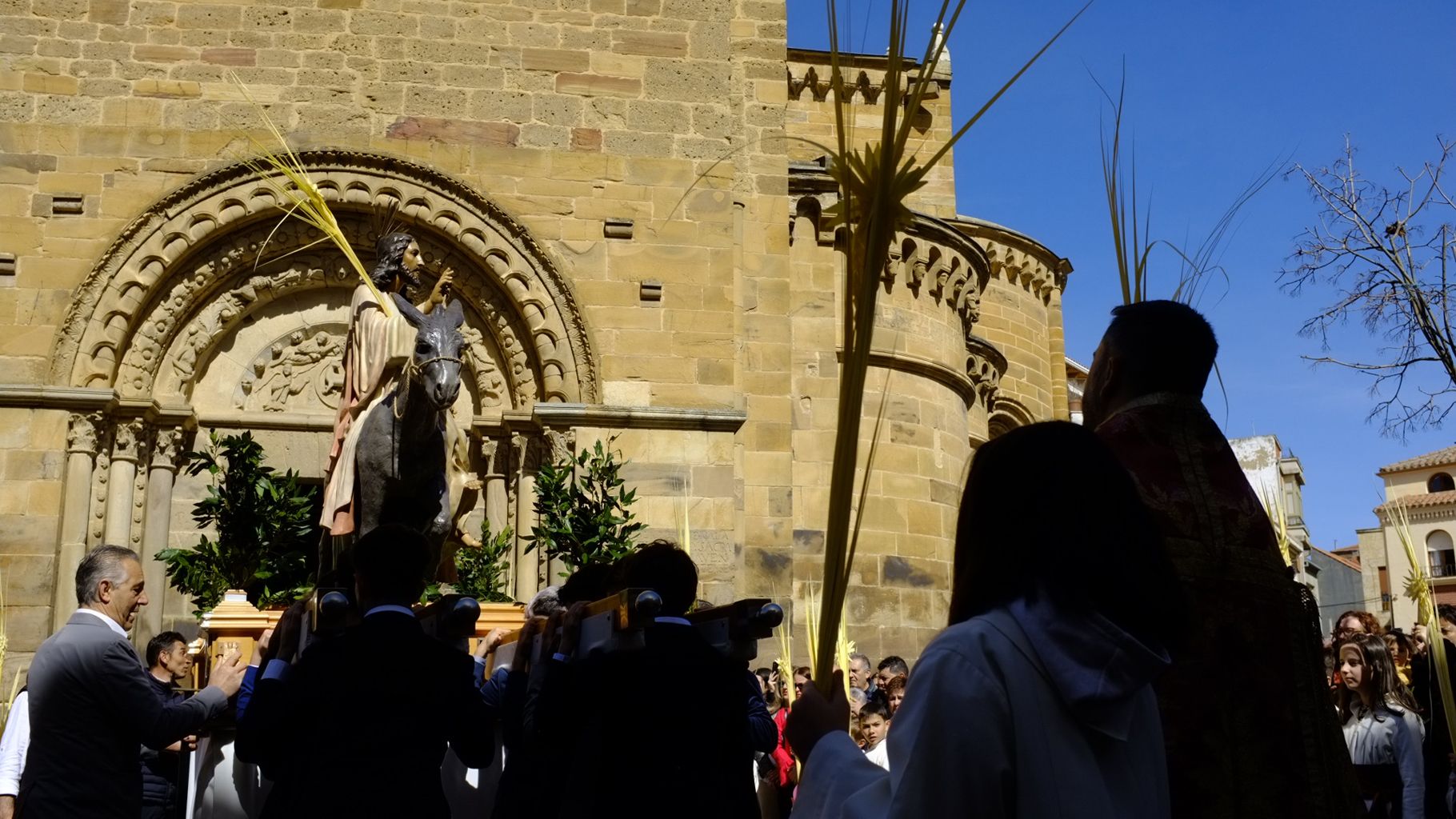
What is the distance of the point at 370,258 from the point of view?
41.3ft

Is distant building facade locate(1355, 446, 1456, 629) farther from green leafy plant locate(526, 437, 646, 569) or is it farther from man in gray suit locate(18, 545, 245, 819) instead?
man in gray suit locate(18, 545, 245, 819)

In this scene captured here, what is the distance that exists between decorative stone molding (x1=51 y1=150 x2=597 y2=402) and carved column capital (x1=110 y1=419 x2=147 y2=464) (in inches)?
12.1

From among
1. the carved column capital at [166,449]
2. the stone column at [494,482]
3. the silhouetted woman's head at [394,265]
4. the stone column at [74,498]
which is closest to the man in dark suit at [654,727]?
the silhouetted woman's head at [394,265]

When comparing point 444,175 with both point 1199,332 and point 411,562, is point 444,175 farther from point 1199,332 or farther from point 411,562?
point 1199,332

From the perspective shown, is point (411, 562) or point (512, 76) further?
point (512, 76)

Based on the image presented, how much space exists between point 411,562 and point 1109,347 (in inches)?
82.5

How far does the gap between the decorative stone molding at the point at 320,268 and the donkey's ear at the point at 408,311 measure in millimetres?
4166

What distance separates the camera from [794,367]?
14867 mm

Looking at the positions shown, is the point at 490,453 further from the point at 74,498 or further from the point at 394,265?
the point at 394,265

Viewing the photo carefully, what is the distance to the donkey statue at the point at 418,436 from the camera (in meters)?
7.34

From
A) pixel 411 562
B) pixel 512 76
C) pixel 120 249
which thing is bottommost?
pixel 411 562

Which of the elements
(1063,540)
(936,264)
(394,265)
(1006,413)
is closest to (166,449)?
(394,265)

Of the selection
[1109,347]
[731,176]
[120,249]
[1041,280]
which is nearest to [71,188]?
[120,249]

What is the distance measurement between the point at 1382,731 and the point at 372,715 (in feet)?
14.8
